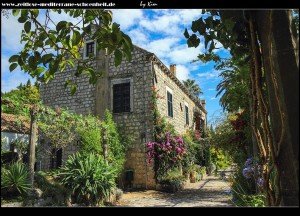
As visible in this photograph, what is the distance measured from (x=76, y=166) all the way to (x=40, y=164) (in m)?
6.12

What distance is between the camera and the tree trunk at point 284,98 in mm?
1077

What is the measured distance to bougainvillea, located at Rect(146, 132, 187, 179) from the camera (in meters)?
11.0

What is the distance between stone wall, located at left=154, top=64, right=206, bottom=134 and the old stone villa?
5cm

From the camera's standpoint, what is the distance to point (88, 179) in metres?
7.17

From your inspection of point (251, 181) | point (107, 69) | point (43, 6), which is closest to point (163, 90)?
point (107, 69)

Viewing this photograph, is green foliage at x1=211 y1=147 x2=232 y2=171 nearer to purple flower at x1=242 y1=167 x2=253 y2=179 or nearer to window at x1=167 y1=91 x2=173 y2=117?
window at x1=167 y1=91 x2=173 y2=117

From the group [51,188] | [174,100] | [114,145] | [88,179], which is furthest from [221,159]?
[51,188]

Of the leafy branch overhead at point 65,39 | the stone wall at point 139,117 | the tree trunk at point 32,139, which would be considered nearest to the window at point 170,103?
the stone wall at point 139,117

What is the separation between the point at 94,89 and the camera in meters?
12.5

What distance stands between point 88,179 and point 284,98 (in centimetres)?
680

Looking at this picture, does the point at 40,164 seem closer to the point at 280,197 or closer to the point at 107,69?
the point at 107,69

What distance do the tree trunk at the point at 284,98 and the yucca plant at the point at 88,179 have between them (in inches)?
255

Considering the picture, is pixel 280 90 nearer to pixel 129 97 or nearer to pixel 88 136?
pixel 88 136

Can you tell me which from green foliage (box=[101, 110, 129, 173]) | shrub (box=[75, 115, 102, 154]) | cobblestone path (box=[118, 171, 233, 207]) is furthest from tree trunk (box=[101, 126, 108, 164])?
cobblestone path (box=[118, 171, 233, 207])
